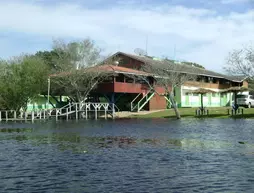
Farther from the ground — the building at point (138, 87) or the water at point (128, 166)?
the building at point (138, 87)

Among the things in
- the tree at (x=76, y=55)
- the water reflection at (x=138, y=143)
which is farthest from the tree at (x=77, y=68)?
the water reflection at (x=138, y=143)

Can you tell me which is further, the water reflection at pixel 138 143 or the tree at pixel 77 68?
the tree at pixel 77 68

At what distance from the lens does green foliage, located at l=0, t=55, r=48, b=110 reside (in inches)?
2265

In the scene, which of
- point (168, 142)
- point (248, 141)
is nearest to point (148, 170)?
point (168, 142)

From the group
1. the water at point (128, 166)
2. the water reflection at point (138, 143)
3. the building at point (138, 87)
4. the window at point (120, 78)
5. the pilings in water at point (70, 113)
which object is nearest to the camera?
the water at point (128, 166)

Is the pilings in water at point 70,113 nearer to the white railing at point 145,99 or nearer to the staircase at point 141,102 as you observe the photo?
the staircase at point 141,102

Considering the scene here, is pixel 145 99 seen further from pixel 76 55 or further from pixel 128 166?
pixel 128 166

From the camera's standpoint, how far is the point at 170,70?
5644cm

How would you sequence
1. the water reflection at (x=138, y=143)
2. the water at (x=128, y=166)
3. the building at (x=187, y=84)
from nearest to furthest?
the water at (x=128, y=166) < the water reflection at (x=138, y=143) < the building at (x=187, y=84)

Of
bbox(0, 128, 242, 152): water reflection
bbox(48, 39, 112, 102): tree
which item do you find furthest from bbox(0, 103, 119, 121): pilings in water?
bbox(0, 128, 242, 152): water reflection

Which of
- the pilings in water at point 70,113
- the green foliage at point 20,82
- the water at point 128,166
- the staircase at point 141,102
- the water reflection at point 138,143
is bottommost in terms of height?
the water at point 128,166

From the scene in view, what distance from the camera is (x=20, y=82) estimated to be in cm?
5791

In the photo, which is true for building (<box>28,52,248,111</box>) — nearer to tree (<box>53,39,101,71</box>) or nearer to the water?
tree (<box>53,39,101,71</box>)

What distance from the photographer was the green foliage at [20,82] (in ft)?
189
